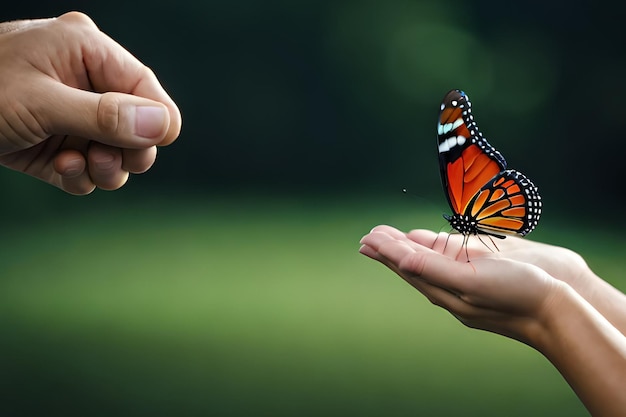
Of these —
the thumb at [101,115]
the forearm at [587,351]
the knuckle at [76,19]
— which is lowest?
the forearm at [587,351]

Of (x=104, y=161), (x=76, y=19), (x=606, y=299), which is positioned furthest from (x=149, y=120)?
(x=606, y=299)

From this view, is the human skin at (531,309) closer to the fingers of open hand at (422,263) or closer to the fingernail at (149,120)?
the fingers of open hand at (422,263)

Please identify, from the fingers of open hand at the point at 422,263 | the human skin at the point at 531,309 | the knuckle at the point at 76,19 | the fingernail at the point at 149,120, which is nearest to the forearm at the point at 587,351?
the human skin at the point at 531,309

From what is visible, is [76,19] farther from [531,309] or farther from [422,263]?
[531,309]

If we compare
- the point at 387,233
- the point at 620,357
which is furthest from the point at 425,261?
the point at 620,357

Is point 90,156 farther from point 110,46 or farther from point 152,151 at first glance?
point 110,46
